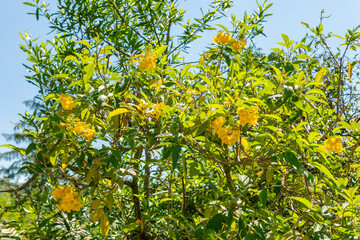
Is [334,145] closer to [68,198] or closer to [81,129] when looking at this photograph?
[81,129]

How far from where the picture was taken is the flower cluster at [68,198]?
2.10 metres

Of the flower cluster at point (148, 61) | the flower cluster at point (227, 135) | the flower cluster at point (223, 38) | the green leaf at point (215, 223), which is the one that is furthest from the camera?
the flower cluster at point (223, 38)

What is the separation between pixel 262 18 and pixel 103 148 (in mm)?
1889

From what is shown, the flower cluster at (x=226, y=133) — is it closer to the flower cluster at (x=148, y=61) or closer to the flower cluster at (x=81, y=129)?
the flower cluster at (x=148, y=61)

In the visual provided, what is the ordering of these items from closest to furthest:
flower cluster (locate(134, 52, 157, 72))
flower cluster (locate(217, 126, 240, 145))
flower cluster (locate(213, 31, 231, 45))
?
flower cluster (locate(217, 126, 240, 145)) < flower cluster (locate(134, 52, 157, 72)) < flower cluster (locate(213, 31, 231, 45))

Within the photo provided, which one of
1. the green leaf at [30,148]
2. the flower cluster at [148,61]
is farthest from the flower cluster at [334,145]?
the green leaf at [30,148]

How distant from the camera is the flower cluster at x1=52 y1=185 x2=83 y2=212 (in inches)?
82.5

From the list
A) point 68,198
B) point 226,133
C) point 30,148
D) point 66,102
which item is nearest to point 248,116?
point 226,133

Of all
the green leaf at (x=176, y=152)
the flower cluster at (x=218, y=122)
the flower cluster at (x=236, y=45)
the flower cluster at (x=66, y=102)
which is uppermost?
the flower cluster at (x=236, y=45)

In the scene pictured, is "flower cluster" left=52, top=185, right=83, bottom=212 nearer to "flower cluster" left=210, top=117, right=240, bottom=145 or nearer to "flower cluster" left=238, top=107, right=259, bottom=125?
"flower cluster" left=210, top=117, right=240, bottom=145

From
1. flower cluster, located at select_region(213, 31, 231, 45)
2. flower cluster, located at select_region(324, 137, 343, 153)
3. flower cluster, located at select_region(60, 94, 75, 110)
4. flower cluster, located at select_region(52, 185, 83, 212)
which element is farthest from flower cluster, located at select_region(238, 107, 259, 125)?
flower cluster, located at select_region(52, 185, 83, 212)

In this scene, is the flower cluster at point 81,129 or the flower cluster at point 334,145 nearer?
the flower cluster at point 81,129

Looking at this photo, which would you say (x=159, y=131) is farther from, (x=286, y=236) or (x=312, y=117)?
(x=312, y=117)

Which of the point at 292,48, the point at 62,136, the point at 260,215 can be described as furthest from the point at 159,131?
the point at 292,48
